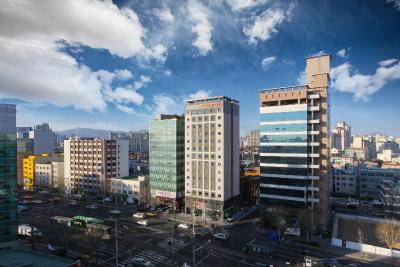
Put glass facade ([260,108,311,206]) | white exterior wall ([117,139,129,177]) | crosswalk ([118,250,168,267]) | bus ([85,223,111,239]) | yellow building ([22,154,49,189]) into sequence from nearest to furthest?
crosswalk ([118,250,168,267]) < bus ([85,223,111,239]) < glass facade ([260,108,311,206]) < white exterior wall ([117,139,129,177]) < yellow building ([22,154,49,189])

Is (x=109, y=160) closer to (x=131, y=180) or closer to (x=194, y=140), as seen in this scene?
(x=131, y=180)

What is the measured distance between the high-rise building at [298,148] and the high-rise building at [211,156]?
1165 cm

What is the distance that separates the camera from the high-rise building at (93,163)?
11425 centimetres

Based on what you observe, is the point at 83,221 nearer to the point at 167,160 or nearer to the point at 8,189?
the point at 8,189

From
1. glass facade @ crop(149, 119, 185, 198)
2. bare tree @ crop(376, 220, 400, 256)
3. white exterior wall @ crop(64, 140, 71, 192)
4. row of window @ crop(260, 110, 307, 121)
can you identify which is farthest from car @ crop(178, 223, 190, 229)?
white exterior wall @ crop(64, 140, 71, 192)

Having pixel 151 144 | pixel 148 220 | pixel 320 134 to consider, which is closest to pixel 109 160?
pixel 151 144

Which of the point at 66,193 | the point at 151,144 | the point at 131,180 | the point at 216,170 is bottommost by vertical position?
the point at 66,193

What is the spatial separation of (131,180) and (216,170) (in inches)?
1548

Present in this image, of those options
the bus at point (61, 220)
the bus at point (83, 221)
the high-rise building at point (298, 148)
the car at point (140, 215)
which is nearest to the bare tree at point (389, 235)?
the high-rise building at point (298, 148)

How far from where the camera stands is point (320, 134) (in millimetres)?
73375

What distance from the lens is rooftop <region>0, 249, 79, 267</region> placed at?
119ft

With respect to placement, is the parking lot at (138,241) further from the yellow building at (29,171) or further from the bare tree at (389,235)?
the yellow building at (29,171)

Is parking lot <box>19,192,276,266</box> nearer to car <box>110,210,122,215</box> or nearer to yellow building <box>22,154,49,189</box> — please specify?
car <box>110,210,122,215</box>

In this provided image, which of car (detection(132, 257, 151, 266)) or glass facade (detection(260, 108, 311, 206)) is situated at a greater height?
glass facade (detection(260, 108, 311, 206))
